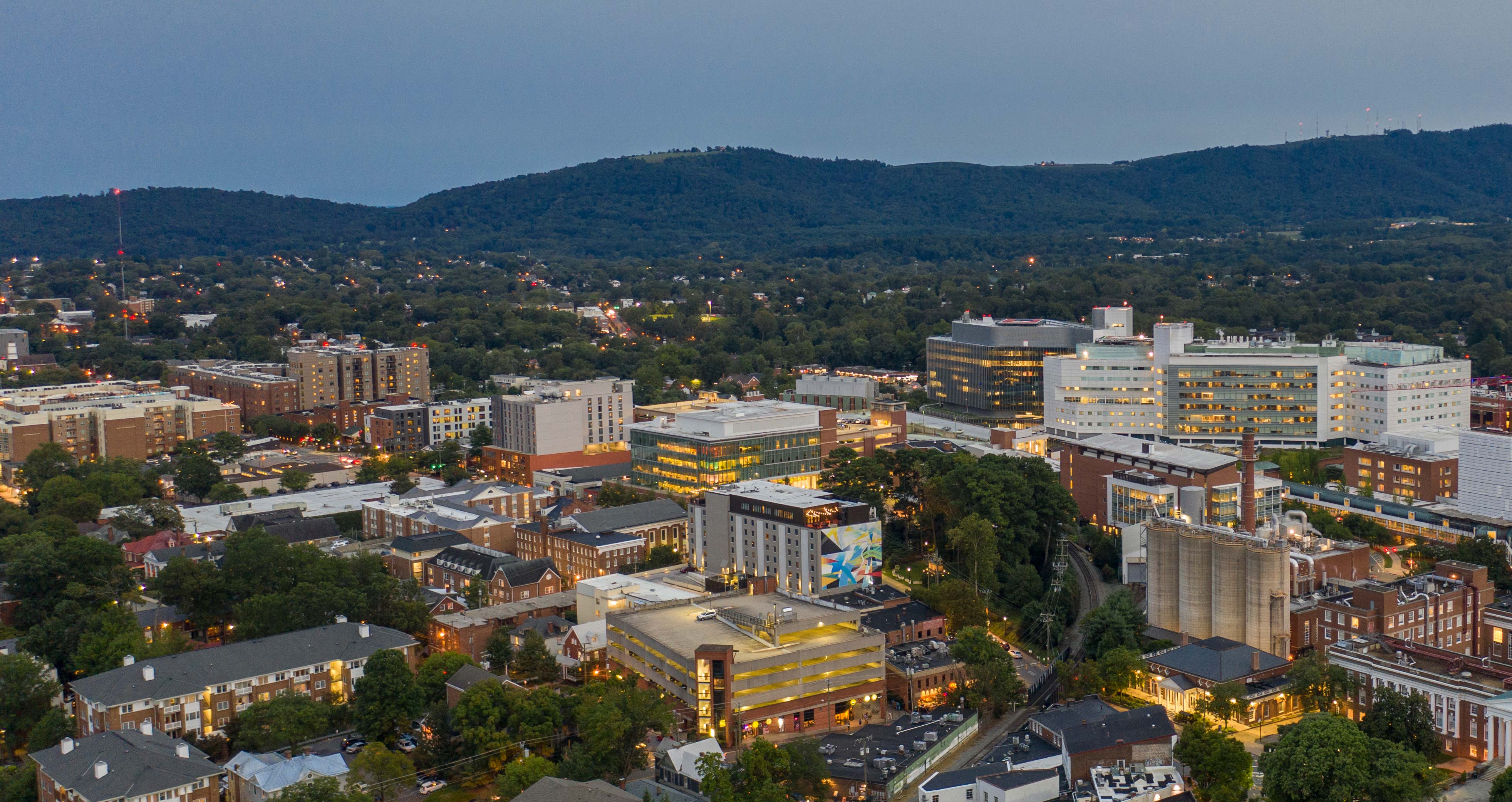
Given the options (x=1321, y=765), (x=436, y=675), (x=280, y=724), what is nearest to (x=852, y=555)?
(x=436, y=675)

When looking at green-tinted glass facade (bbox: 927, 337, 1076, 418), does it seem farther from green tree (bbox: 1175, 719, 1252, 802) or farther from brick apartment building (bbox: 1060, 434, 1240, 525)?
green tree (bbox: 1175, 719, 1252, 802)

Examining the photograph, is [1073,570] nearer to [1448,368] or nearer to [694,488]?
[694,488]

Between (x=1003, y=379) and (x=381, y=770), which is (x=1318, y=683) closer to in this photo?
(x=381, y=770)

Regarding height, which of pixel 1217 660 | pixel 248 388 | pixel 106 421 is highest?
pixel 248 388

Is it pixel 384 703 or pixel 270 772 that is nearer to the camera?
pixel 270 772

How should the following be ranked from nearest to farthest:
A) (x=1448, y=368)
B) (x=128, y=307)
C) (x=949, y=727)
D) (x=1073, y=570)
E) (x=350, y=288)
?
(x=949, y=727) → (x=1073, y=570) → (x=1448, y=368) → (x=128, y=307) → (x=350, y=288)

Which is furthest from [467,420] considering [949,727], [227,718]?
[949,727]
